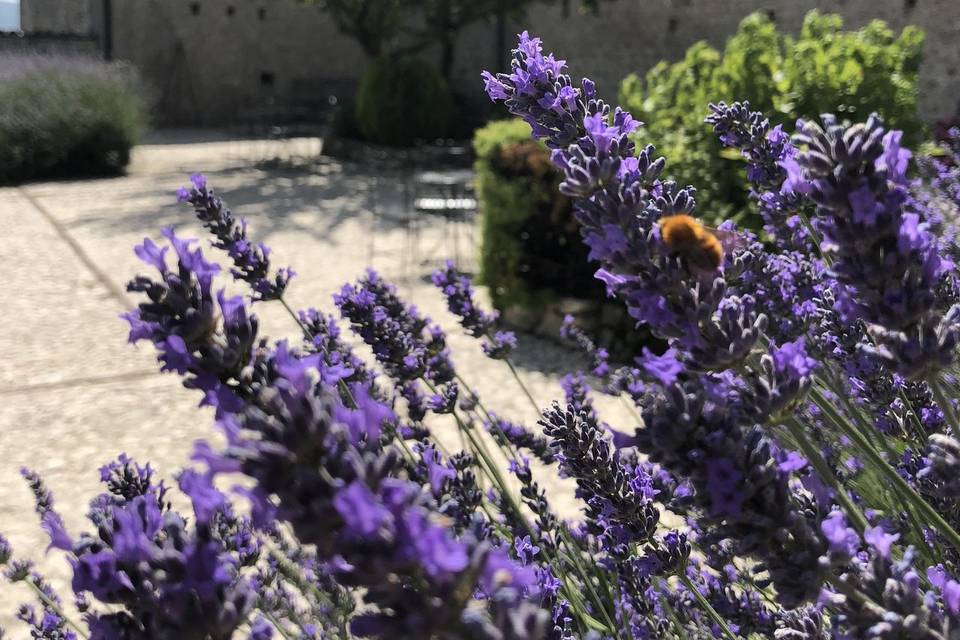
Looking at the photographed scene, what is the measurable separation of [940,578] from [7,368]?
18.1 ft

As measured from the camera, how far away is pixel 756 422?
0.90 m

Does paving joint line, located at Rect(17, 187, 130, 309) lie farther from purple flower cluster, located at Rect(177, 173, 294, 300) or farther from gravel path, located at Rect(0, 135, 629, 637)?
purple flower cluster, located at Rect(177, 173, 294, 300)

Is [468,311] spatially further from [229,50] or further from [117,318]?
[229,50]

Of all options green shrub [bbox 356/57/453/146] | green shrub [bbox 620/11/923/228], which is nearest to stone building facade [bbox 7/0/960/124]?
green shrub [bbox 356/57/453/146]

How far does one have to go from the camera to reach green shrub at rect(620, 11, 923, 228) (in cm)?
512

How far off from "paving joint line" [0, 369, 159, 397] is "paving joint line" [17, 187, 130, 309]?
135 centimetres

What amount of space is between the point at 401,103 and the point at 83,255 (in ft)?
24.8

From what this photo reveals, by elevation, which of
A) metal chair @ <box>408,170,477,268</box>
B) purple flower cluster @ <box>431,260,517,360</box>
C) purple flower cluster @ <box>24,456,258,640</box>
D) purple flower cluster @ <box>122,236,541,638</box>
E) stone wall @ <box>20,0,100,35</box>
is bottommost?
metal chair @ <box>408,170,477,268</box>

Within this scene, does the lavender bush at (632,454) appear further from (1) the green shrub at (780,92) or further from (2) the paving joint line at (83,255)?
(2) the paving joint line at (83,255)

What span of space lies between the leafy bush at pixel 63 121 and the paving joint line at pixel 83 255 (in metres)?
1.70

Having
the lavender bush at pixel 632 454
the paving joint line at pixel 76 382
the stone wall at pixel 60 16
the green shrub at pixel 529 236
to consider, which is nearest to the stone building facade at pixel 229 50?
the stone wall at pixel 60 16

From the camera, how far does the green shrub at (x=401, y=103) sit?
48.1ft

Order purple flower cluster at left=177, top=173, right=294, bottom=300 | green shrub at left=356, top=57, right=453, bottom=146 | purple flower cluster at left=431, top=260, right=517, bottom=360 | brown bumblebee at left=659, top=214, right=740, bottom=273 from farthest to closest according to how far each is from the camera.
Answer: green shrub at left=356, top=57, right=453, bottom=146 < purple flower cluster at left=431, top=260, right=517, bottom=360 < purple flower cluster at left=177, top=173, right=294, bottom=300 < brown bumblebee at left=659, top=214, right=740, bottom=273

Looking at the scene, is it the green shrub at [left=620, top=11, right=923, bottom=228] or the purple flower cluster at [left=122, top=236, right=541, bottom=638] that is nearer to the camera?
the purple flower cluster at [left=122, top=236, right=541, bottom=638]
